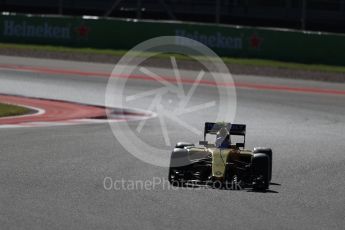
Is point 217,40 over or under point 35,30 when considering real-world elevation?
under

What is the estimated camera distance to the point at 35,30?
3597cm

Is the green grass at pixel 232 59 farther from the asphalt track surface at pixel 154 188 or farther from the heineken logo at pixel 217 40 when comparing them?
the asphalt track surface at pixel 154 188

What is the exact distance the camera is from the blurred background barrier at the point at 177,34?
31.8 meters

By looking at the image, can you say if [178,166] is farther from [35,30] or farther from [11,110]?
[35,30]

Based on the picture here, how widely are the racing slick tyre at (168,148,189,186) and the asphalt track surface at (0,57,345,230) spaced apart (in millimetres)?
399

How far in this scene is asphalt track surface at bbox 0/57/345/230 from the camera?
8.78 metres

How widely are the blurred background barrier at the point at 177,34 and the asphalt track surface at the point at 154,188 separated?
12.0 metres

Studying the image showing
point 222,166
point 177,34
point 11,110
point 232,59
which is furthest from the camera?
point 177,34

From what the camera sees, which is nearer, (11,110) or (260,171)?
(260,171)

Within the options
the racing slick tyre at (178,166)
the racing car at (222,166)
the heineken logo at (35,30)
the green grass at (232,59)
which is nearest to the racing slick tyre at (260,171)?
the racing car at (222,166)

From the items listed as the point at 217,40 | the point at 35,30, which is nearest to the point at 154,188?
the point at 217,40

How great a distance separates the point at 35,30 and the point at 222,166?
1025 inches

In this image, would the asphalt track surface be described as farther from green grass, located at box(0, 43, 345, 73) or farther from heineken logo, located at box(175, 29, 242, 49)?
heineken logo, located at box(175, 29, 242, 49)

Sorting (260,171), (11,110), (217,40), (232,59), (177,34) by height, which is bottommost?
(260,171)
